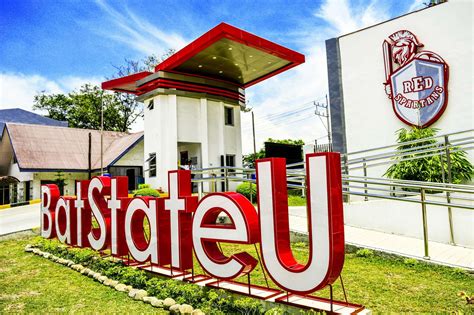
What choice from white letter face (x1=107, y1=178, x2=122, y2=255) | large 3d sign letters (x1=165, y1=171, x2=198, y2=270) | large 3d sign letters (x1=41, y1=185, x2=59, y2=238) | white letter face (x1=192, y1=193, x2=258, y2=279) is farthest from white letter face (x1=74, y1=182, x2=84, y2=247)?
white letter face (x1=192, y1=193, x2=258, y2=279)

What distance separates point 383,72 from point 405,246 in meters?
8.00

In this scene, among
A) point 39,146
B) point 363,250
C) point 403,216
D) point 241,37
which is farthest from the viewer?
point 39,146

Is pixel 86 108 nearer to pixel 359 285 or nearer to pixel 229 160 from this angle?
pixel 229 160

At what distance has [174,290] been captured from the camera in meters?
5.09

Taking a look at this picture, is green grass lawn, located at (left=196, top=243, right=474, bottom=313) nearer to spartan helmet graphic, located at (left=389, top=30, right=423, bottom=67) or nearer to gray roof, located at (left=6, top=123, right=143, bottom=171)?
spartan helmet graphic, located at (left=389, top=30, right=423, bottom=67)

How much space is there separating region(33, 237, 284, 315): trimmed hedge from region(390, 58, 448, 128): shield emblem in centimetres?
1040

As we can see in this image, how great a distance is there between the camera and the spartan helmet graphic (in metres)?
12.9

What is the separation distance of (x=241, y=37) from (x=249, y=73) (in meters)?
4.67

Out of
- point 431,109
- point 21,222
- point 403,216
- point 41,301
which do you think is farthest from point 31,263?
point 431,109

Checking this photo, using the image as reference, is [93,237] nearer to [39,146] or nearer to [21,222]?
[21,222]

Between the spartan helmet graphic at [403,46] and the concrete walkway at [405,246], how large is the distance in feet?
22.7

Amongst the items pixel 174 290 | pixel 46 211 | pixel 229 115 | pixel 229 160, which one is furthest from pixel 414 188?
pixel 229 115

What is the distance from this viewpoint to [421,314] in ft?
14.1

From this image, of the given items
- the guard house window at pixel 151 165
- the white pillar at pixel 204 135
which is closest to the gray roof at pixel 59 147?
the guard house window at pixel 151 165
